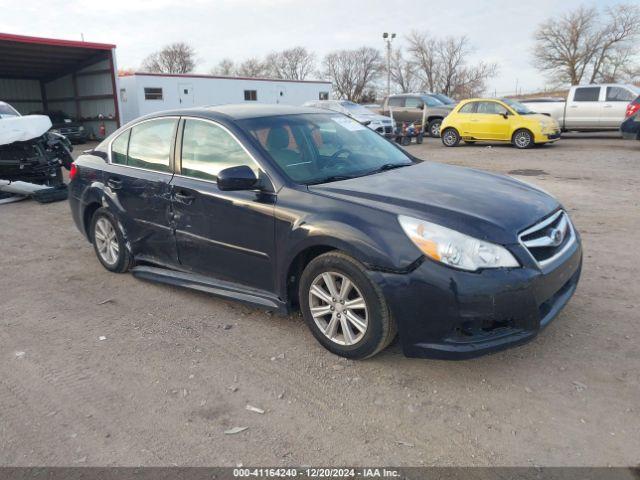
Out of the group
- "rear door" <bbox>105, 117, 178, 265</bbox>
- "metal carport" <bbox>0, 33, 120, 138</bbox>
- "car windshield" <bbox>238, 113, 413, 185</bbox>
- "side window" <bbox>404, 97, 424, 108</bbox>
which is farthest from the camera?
"metal carport" <bbox>0, 33, 120, 138</bbox>

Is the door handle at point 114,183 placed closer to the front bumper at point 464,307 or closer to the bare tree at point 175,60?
the front bumper at point 464,307

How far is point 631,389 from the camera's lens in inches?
118

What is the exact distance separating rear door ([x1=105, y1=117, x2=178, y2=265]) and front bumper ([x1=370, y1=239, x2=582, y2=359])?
7.09 feet

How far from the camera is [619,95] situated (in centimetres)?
1770

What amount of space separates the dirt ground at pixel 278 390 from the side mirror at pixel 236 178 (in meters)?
1.09

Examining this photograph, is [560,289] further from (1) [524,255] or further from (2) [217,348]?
(2) [217,348]

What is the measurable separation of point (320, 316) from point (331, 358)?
0.29 meters

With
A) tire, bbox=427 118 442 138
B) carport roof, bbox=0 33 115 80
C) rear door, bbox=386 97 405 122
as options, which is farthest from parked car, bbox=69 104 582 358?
carport roof, bbox=0 33 115 80

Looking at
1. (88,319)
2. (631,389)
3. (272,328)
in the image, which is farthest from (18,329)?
(631,389)

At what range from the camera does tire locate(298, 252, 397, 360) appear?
124 inches

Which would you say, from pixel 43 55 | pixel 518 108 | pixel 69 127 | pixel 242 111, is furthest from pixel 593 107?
pixel 43 55

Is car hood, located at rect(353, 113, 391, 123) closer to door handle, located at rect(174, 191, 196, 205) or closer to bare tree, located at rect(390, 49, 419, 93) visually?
door handle, located at rect(174, 191, 196, 205)

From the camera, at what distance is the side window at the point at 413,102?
21.1 metres

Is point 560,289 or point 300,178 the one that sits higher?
point 300,178
